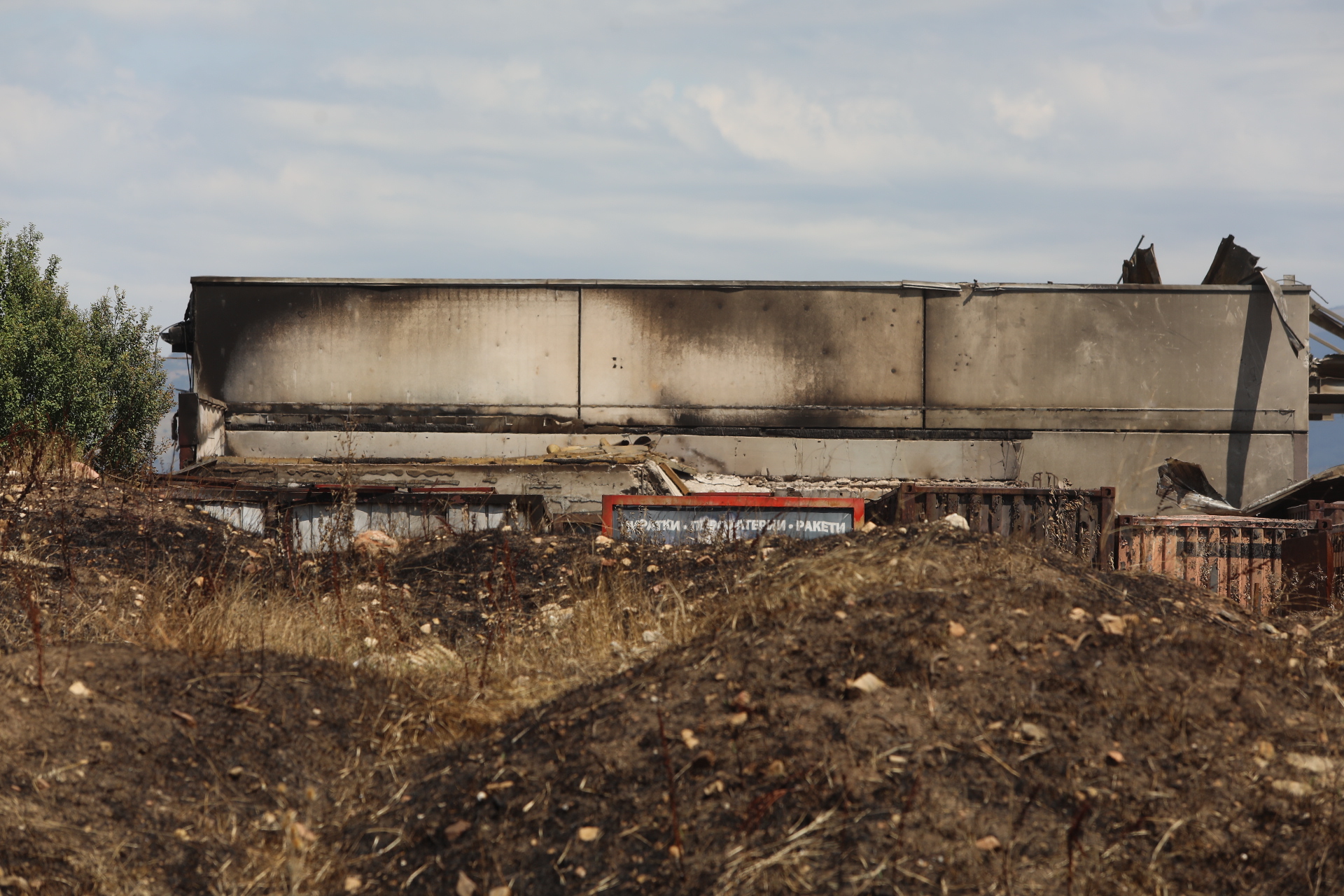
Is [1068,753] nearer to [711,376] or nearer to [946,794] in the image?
[946,794]

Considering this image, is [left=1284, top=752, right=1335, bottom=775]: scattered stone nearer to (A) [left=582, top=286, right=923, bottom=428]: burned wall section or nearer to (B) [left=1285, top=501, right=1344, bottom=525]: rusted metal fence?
(B) [left=1285, top=501, right=1344, bottom=525]: rusted metal fence

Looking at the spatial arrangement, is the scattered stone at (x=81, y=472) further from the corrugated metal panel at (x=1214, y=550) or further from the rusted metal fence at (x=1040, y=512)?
the corrugated metal panel at (x=1214, y=550)

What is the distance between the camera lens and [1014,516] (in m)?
11.7

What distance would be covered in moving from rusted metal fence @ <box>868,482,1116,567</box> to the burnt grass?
14.9 ft

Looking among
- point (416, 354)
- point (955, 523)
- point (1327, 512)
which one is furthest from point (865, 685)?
point (416, 354)

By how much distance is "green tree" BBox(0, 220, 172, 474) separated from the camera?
32625 millimetres

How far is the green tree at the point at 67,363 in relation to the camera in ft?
107

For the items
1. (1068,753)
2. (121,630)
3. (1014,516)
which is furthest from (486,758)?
(1014,516)

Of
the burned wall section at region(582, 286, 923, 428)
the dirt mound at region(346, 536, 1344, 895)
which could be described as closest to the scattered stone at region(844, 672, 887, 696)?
the dirt mound at region(346, 536, 1344, 895)

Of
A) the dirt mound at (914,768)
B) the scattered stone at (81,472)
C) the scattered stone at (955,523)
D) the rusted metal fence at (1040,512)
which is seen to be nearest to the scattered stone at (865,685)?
the dirt mound at (914,768)

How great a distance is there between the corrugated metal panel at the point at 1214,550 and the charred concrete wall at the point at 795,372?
8.26 meters

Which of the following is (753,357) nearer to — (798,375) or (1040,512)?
(798,375)

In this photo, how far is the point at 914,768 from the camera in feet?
15.3

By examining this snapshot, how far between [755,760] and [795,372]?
15.9 metres
